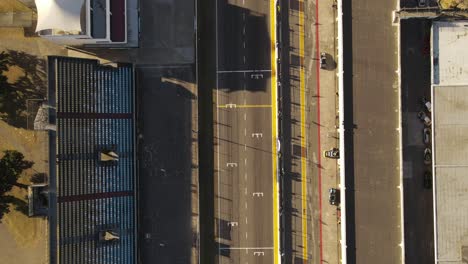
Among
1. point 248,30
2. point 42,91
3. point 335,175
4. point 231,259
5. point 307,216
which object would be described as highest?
point 248,30

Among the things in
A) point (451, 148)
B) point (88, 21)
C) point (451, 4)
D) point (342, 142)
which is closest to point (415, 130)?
point (451, 148)

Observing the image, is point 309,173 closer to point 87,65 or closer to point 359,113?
point 359,113

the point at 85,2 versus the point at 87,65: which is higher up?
the point at 85,2

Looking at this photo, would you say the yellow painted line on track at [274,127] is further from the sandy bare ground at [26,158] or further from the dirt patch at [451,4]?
the sandy bare ground at [26,158]

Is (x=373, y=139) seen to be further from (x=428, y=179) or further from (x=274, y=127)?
(x=274, y=127)

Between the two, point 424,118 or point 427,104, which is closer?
point 427,104

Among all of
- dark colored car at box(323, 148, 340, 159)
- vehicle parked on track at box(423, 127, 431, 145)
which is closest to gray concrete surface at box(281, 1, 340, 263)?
dark colored car at box(323, 148, 340, 159)

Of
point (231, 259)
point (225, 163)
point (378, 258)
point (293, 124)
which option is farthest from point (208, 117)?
point (378, 258)
